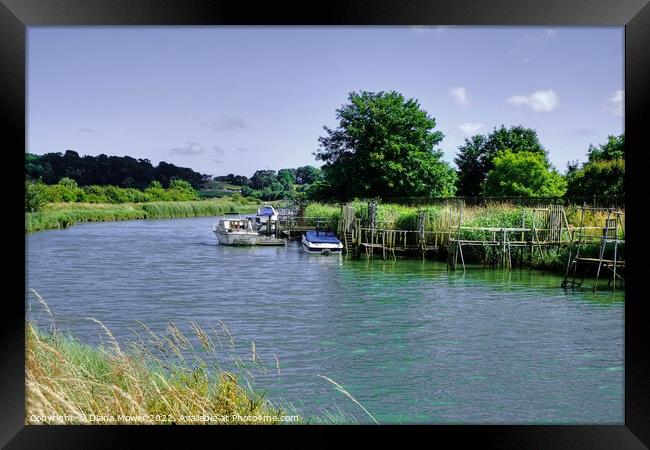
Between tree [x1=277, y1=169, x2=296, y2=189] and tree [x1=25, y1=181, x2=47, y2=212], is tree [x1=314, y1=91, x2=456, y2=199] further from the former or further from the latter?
tree [x1=25, y1=181, x2=47, y2=212]

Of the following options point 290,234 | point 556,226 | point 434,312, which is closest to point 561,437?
point 434,312

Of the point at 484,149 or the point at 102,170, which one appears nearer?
the point at 484,149

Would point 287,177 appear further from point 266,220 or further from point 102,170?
point 266,220

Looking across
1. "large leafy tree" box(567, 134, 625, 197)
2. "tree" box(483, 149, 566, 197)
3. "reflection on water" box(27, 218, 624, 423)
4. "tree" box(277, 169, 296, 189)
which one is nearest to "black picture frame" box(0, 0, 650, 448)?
"reflection on water" box(27, 218, 624, 423)

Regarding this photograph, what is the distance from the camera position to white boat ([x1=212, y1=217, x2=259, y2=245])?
1072 inches

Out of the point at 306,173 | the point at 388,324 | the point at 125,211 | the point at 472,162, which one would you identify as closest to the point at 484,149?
the point at 472,162

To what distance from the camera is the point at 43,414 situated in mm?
3820

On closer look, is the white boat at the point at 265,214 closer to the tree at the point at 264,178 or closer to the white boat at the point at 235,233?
the white boat at the point at 235,233

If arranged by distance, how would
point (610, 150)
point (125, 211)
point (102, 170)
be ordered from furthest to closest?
point (102, 170)
point (125, 211)
point (610, 150)

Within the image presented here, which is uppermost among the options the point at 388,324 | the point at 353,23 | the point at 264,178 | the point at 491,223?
the point at 264,178

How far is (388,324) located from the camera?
478 inches

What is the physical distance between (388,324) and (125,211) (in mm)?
32289
